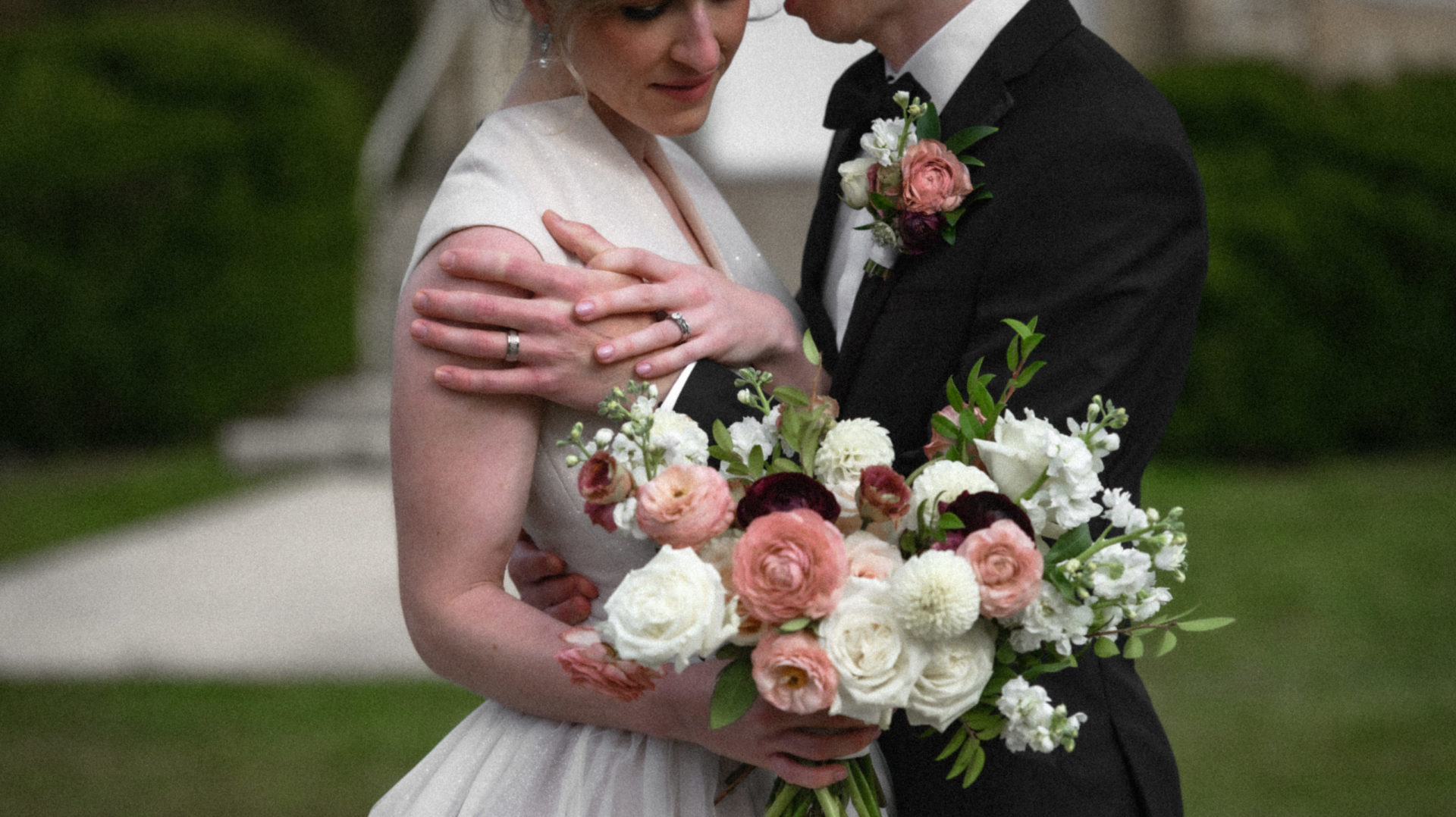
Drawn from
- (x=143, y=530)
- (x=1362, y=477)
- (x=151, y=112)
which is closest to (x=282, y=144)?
(x=151, y=112)

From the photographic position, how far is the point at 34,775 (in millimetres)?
5938

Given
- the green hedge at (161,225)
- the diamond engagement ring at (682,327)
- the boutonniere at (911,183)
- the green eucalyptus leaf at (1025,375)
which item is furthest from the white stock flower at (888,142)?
the green hedge at (161,225)

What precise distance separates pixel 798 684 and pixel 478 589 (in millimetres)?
631

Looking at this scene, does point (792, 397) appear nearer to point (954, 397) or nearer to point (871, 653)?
point (954, 397)

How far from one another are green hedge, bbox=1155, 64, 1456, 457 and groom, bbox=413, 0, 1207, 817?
823cm

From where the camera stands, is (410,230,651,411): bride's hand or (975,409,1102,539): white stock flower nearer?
(975,409,1102,539): white stock flower

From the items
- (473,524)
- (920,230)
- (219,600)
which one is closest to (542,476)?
(473,524)

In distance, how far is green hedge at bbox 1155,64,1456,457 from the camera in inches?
409

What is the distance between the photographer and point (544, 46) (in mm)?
2406

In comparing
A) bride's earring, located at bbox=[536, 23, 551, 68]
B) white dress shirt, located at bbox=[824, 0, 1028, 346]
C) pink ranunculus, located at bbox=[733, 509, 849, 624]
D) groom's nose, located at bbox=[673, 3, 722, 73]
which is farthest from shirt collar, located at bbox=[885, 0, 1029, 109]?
pink ranunculus, located at bbox=[733, 509, 849, 624]

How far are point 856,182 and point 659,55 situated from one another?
344mm

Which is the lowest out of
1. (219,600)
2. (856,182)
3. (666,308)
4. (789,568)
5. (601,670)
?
(219,600)

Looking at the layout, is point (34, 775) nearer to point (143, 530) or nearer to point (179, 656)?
point (179, 656)

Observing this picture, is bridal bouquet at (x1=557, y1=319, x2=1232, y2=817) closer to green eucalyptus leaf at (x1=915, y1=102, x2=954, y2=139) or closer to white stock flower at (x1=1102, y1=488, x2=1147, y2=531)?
white stock flower at (x1=1102, y1=488, x2=1147, y2=531)
